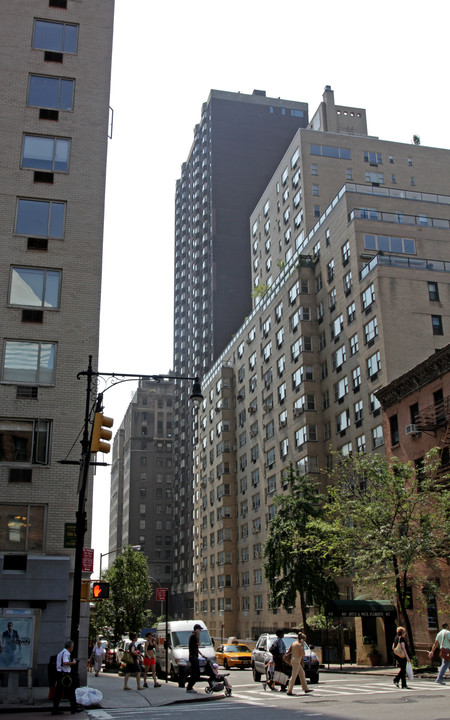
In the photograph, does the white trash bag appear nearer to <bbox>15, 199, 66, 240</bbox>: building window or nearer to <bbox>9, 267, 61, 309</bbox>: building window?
<bbox>9, 267, 61, 309</bbox>: building window

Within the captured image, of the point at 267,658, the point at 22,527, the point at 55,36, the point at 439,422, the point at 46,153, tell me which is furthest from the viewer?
Result: the point at 439,422

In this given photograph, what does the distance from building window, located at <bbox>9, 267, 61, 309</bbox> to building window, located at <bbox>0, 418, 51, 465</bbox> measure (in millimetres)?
4721

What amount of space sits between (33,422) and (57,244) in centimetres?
739

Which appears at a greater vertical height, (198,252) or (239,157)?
(239,157)

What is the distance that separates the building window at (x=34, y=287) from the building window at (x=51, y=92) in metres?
7.93

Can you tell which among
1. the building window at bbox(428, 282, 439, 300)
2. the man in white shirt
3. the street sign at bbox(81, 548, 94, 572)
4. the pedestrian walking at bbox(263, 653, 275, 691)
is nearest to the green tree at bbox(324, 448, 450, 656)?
the pedestrian walking at bbox(263, 653, 275, 691)

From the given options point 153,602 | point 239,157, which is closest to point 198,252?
point 239,157

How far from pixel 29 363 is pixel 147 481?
387 feet

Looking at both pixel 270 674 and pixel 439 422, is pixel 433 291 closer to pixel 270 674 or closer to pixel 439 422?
pixel 439 422

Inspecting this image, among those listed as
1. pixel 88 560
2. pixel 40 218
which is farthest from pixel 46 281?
pixel 88 560

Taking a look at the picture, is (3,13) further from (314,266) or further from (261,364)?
(261,364)

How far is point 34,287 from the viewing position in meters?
27.9

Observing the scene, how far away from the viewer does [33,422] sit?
26078 mm

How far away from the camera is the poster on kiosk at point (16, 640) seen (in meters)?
20.4
